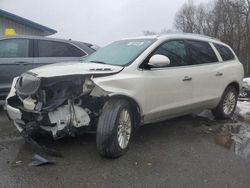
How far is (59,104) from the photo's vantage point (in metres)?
4.78

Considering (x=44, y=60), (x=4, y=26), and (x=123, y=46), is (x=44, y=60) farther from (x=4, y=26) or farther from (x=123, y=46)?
(x=4, y=26)

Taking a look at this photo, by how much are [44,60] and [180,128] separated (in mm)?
3534

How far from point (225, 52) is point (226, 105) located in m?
1.07

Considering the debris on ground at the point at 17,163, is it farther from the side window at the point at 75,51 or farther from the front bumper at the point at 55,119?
the side window at the point at 75,51

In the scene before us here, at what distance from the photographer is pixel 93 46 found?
959 cm

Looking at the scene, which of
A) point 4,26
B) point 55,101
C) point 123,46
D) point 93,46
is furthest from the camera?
point 4,26

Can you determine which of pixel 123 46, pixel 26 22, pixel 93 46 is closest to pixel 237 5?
pixel 26 22

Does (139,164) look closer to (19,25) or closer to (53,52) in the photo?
(53,52)

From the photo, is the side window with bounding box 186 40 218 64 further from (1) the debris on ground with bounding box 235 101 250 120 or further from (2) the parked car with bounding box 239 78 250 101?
(2) the parked car with bounding box 239 78 250 101

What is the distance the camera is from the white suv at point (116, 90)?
15.9 ft

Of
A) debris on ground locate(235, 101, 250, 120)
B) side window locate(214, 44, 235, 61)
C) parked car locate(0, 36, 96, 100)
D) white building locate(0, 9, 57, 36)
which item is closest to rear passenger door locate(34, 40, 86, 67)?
parked car locate(0, 36, 96, 100)

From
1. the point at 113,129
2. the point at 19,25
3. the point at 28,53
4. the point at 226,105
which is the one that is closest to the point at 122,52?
the point at 113,129

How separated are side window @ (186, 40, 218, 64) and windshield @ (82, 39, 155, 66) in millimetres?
962

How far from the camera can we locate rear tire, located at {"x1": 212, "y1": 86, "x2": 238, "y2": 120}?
750 centimetres
